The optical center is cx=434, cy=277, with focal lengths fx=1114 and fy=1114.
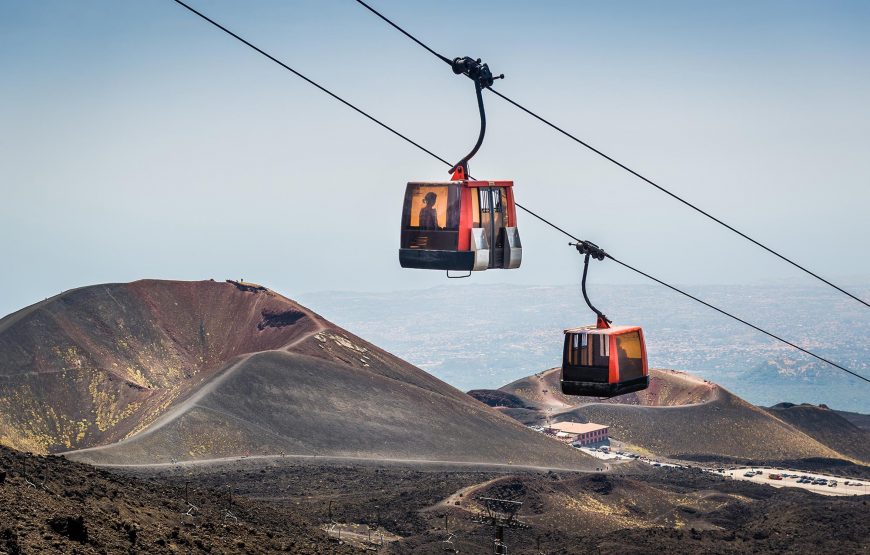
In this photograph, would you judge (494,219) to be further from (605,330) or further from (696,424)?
(696,424)

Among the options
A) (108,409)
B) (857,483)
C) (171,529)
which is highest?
(171,529)

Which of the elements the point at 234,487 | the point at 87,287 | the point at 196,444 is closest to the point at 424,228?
the point at 234,487

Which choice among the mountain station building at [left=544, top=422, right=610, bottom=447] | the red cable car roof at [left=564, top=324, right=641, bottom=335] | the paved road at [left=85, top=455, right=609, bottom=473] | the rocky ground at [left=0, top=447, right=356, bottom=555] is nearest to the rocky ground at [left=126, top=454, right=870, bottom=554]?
the paved road at [left=85, top=455, right=609, bottom=473]

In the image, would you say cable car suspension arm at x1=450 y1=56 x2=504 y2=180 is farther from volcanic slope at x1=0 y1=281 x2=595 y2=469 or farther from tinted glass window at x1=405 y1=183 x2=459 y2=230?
volcanic slope at x1=0 y1=281 x2=595 y2=469

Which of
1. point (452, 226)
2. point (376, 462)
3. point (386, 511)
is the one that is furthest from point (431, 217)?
point (376, 462)

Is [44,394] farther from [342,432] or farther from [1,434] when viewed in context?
[342,432]

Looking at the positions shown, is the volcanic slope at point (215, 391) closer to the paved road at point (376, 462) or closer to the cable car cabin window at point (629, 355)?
the paved road at point (376, 462)
